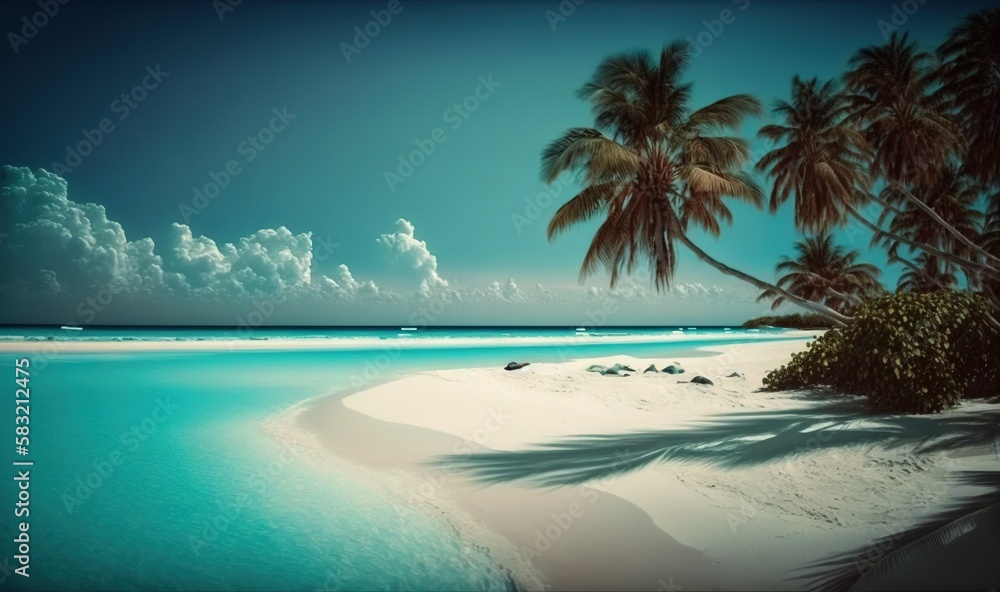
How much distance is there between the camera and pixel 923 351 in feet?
22.9

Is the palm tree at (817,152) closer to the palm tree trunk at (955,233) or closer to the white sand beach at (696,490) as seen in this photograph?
the palm tree trunk at (955,233)

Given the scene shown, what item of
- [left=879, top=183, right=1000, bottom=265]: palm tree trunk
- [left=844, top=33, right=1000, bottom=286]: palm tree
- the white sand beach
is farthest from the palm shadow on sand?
[left=844, top=33, right=1000, bottom=286]: palm tree

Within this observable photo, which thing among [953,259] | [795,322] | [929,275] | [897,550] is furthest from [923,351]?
[795,322]

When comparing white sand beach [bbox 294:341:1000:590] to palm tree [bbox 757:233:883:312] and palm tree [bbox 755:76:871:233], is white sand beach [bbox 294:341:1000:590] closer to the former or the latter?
palm tree [bbox 755:76:871:233]

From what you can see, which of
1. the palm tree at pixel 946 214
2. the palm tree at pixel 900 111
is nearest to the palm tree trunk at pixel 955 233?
the palm tree at pixel 900 111

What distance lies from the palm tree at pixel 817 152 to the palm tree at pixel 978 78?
71.6 inches

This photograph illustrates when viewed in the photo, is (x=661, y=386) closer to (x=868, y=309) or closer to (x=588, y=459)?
(x=868, y=309)

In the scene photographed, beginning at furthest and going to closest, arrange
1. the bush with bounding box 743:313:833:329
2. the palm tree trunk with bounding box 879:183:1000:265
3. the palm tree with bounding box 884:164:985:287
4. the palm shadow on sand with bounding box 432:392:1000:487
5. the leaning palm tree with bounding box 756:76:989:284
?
the bush with bounding box 743:313:833:329
the palm tree with bounding box 884:164:985:287
the leaning palm tree with bounding box 756:76:989:284
the palm tree trunk with bounding box 879:183:1000:265
the palm shadow on sand with bounding box 432:392:1000:487

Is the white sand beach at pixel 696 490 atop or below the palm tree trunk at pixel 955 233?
below

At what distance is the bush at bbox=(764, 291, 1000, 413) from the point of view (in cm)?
675

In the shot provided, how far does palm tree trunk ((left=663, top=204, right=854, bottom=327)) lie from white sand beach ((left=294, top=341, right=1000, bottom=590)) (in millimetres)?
1709

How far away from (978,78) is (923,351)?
22.9 feet

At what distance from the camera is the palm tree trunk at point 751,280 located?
29.6 ft

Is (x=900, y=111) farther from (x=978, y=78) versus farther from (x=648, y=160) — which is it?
(x=648, y=160)
